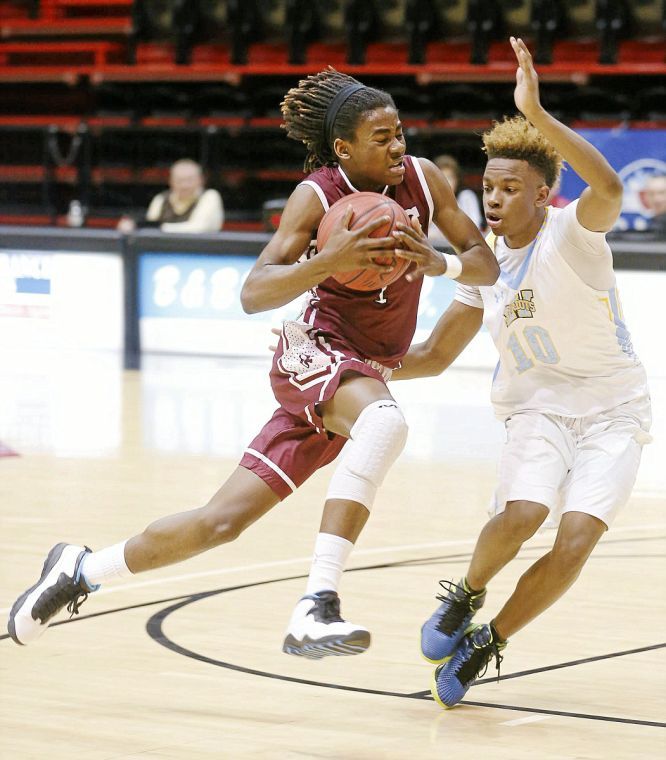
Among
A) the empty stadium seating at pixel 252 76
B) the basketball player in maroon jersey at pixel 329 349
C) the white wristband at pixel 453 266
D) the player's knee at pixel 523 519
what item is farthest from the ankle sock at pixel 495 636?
the empty stadium seating at pixel 252 76

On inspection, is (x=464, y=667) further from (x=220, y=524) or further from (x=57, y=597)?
(x=57, y=597)

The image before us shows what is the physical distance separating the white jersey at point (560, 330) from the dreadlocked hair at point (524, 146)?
146 millimetres

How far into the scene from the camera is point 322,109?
411 cm

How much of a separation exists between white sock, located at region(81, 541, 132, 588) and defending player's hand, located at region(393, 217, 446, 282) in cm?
119

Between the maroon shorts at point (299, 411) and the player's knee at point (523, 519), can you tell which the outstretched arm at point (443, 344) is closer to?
the maroon shorts at point (299, 411)

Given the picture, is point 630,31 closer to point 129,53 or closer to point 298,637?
point 129,53

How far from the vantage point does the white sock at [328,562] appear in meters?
3.72

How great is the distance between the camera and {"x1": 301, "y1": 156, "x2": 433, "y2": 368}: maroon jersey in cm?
404

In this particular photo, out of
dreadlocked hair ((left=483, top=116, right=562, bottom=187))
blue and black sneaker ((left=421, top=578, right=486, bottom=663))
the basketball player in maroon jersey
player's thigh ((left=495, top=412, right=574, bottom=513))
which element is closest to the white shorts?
player's thigh ((left=495, top=412, right=574, bottom=513))

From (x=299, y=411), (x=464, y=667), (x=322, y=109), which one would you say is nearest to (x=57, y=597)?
(x=299, y=411)

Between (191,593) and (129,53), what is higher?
(129,53)

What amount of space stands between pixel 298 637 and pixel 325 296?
3.26 feet

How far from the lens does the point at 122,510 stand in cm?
673

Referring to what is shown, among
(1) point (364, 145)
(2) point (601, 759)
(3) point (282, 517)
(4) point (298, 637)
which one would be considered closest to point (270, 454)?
(4) point (298, 637)
